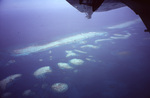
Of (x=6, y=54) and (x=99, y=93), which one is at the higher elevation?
(x=99, y=93)

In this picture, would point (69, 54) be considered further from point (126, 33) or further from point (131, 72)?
point (126, 33)

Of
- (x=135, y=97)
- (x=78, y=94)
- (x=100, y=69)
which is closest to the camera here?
(x=135, y=97)

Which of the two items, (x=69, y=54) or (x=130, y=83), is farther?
(x=69, y=54)

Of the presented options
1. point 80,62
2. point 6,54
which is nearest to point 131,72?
point 80,62

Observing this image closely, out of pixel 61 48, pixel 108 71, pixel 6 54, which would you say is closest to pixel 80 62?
pixel 108 71

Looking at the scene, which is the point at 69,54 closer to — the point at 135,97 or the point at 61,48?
the point at 61,48

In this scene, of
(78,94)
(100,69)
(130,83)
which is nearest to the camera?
(78,94)

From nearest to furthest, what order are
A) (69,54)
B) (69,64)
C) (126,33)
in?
1. (69,64)
2. (69,54)
3. (126,33)

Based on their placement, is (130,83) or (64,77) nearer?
(130,83)

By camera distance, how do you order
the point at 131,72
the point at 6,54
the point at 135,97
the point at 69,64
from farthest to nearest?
the point at 6,54, the point at 69,64, the point at 131,72, the point at 135,97
